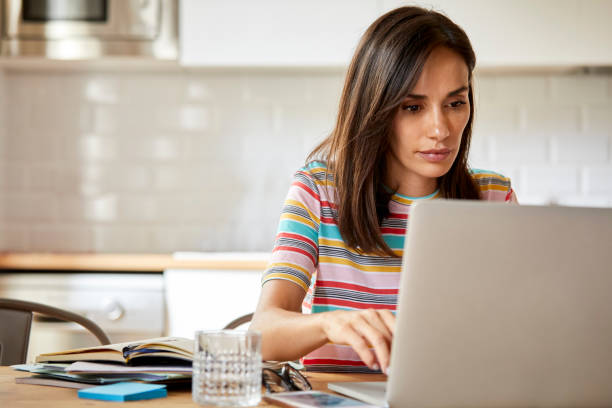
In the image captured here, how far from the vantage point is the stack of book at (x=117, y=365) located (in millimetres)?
992

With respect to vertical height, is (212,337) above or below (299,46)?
below

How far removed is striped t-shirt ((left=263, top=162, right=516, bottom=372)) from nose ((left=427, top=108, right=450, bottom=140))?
20 centimetres

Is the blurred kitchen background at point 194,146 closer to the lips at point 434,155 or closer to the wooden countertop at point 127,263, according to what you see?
the wooden countertop at point 127,263

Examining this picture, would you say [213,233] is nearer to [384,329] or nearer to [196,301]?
[196,301]

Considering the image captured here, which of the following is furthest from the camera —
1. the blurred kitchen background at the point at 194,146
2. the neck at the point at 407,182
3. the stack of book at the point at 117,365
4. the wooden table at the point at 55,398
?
the blurred kitchen background at the point at 194,146

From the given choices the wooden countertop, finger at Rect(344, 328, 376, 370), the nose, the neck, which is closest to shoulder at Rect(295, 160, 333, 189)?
the neck

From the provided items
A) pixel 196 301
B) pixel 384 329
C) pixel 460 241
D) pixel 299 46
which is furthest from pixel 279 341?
pixel 299 46

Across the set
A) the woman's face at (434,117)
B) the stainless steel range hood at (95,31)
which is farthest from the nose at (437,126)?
the stainless steel range hood at (95,31)

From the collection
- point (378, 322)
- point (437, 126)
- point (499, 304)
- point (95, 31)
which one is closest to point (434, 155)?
point (437, 126)

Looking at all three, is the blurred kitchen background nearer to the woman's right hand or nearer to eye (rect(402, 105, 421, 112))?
eye (rect(402, 105, 421, 112))

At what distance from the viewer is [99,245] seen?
301 centimetres

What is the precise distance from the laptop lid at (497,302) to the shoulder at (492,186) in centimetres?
88

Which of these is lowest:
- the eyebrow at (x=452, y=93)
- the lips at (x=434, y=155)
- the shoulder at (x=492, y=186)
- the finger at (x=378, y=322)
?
the finger at (x=378, y=322)

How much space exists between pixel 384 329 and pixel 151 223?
221 centimetres
